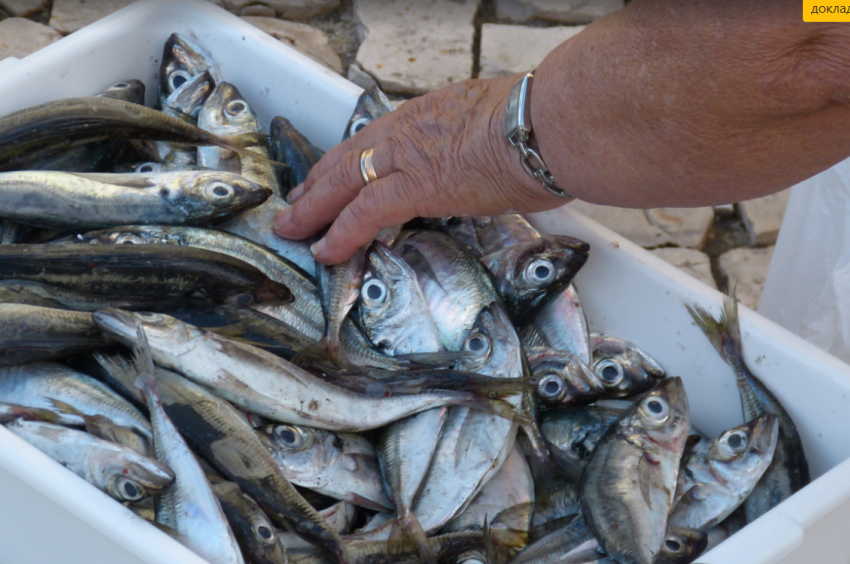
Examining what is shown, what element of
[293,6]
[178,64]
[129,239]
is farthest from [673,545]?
[293,6]

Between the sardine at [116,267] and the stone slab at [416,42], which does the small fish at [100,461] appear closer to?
the sardine at [116,267]

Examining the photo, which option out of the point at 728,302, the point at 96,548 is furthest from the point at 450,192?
the point at 96,548

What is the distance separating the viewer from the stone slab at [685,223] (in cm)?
330

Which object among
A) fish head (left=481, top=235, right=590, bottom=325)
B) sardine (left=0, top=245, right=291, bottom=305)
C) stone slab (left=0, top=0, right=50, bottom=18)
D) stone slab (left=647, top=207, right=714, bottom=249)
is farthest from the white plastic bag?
stone slab (left=0, top=0, right=50, bottom=18)

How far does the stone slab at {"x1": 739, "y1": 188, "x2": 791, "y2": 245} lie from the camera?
Result: 331 cm

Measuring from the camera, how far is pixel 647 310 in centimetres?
220

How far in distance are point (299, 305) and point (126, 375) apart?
474 mm

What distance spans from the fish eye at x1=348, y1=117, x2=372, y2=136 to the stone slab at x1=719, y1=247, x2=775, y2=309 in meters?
1.76

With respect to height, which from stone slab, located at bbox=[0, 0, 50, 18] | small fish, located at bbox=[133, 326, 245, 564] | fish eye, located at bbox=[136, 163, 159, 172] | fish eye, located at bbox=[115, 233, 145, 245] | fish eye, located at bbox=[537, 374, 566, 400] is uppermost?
stone slab, located at bbox=[0, 0, 50, 18]

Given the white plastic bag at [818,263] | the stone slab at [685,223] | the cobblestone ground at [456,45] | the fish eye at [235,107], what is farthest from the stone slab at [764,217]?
the fish eye at [235,107]

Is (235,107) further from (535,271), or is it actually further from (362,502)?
(362,502)

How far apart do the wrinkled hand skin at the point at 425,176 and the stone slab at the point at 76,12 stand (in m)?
2.22

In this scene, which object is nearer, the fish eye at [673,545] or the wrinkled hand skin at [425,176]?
the fish eye at [673,545]

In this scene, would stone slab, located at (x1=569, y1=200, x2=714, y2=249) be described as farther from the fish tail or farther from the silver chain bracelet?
the silver chain bracelet
